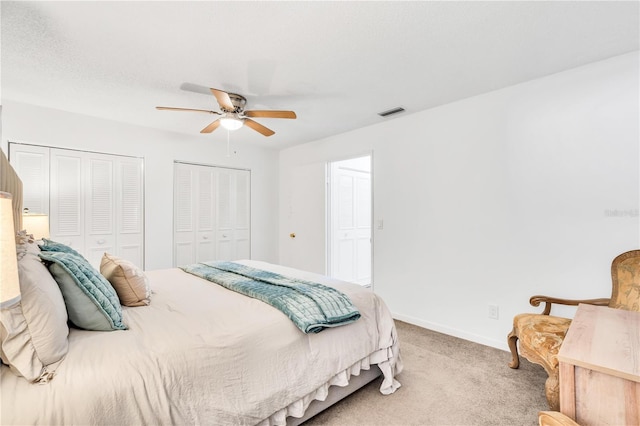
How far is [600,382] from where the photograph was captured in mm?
Result: 996

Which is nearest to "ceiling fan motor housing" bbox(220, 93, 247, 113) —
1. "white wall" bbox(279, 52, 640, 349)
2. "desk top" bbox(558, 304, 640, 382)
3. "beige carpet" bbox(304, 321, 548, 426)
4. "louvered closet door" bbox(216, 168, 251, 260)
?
"white wall" bbox(279, 52, 640, 349)

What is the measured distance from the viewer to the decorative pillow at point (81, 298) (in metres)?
1.38

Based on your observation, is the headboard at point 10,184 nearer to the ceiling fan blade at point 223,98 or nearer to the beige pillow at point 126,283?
the beige pillow at point 126,283

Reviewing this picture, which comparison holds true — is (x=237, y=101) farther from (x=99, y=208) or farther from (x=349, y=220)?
(x=349, y=220)

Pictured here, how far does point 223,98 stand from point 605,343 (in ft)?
8.47

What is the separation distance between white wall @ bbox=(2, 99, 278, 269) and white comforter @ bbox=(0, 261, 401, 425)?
2193 millimetres

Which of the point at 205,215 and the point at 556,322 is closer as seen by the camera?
the point at 556,322

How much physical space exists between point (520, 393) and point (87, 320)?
2.63m

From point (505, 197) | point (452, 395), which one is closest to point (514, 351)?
point (452, 395)

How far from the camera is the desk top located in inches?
39.2

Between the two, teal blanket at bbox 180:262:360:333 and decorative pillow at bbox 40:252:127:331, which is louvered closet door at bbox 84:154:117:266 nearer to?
teal blanket at bbox 180:262:360:333

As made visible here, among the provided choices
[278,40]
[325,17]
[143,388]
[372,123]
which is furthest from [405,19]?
[143,388]

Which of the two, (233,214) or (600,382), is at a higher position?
(233,214)

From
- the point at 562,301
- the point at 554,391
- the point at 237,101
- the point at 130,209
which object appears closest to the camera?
the point at 554,391
